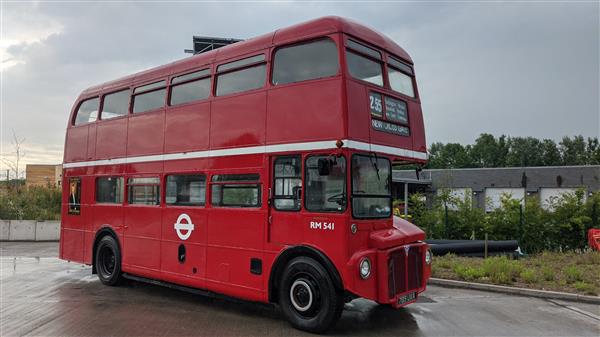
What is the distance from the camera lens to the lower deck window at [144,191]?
9.11m

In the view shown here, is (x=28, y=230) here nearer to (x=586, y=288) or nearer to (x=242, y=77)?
(x=242, y=77)

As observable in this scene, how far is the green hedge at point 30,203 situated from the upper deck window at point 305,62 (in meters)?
18.3

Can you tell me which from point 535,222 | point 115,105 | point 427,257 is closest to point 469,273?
point 427,257

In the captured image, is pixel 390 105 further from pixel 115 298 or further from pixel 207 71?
pixel 115 298

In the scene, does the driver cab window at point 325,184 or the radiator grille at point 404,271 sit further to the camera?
the radiator grille at point 404,271

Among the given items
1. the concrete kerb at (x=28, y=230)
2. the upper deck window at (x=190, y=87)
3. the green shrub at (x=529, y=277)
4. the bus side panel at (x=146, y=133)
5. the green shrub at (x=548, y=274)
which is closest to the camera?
the upper deck window at (x=190, y=87)

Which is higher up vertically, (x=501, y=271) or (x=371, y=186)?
(x=371, y=186)

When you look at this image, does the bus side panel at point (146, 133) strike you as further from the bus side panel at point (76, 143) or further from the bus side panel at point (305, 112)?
the bus side panel at point (305, 112)

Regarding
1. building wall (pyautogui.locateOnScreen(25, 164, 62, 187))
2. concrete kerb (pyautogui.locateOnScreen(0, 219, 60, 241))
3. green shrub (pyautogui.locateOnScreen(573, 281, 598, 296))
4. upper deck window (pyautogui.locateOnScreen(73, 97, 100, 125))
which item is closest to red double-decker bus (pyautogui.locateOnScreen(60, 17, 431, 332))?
upper deck window (pyautogui.locateOnScreen(73, 97, 100, 125))

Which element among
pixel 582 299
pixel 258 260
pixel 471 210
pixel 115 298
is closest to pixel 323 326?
pixel 258 260

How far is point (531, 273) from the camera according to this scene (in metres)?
9.71

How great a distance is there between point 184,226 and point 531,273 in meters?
7.38

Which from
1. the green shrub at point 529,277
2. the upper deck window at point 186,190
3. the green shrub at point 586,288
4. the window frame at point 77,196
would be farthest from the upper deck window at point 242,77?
the green shrub at point 586,288

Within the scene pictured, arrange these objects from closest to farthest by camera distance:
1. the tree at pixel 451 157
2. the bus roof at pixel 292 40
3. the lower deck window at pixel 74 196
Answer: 1. the bus roof at pixel 292 40
2. the lower deck window at pixel 74 196
3. the tree at pixel 451 157
